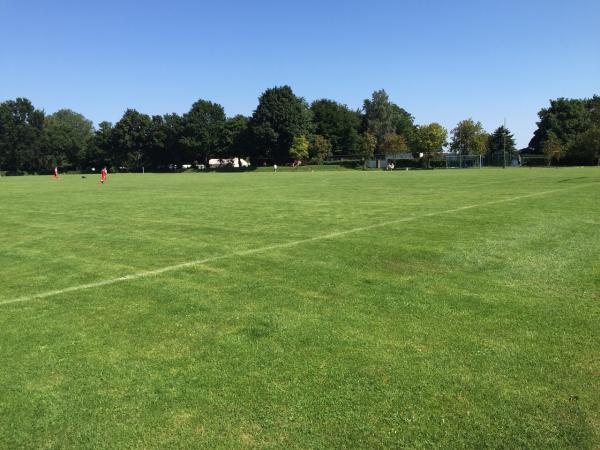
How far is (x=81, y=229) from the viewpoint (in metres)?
14.5

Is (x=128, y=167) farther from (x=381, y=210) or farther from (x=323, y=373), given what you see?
(x=323, y=373)

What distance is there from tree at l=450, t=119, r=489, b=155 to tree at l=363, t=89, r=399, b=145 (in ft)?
73.1

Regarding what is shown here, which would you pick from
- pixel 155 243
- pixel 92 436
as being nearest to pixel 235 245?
pixel 155 243

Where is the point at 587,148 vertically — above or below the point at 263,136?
below

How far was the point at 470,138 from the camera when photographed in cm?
10125

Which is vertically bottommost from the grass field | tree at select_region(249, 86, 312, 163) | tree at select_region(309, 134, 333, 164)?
the grass field

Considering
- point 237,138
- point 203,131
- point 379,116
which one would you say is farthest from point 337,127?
point 203,131

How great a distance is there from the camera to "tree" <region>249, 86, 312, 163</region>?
352 feet

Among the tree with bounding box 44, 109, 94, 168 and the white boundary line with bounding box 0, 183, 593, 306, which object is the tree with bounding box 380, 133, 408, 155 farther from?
the white boundary line with bounding box 0, 183, 593, 306

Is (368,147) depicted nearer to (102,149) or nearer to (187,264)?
(102,149)

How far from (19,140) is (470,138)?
105661 millimetres

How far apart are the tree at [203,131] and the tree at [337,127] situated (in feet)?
74.1

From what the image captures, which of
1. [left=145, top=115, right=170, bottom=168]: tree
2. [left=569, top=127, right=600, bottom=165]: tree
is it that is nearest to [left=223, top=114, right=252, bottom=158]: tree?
[left=145, top=115, right=170, bottom=168]: tree

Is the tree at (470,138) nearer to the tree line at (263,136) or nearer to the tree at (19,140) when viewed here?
the tree line at (263,136)
